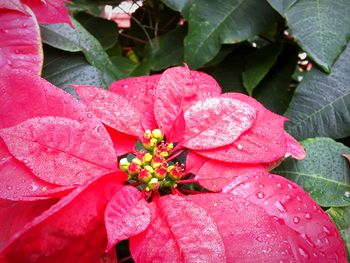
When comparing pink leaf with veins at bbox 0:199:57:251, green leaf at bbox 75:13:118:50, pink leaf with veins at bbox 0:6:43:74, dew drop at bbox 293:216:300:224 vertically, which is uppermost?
pink leaf with veins at bbox 0:6:43:74

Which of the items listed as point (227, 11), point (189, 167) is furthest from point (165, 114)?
point (227, 11)

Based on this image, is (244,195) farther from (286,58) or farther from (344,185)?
(286,58)

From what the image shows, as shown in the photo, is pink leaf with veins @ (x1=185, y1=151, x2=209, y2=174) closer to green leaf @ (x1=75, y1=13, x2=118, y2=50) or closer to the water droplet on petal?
the water droplet on petal

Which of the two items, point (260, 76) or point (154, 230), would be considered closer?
point (154, 230)

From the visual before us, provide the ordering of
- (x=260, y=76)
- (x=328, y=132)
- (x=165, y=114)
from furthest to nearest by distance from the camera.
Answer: (x=260, y=76)
(x=328, y=132)
(x=165, y=114)

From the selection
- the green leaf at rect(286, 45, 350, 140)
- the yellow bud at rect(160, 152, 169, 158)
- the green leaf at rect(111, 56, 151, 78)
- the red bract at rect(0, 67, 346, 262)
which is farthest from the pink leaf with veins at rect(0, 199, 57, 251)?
the green leaf at rect(111, 56, 151, 78)

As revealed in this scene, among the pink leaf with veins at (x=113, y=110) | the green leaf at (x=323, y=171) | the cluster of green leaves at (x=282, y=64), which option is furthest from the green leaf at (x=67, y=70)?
the green leaf at (x=323, y=171)
